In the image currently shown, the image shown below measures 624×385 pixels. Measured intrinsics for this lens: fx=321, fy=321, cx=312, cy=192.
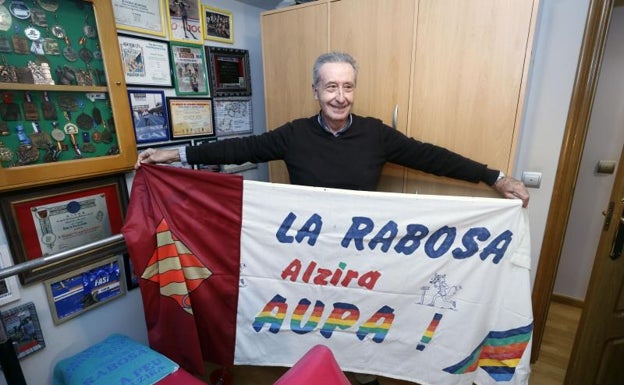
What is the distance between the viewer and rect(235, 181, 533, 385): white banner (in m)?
1.13

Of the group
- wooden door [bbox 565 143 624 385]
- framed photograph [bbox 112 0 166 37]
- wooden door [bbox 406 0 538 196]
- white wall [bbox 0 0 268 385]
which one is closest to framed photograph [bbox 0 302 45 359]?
white wall [bbox 0 0 268 385]

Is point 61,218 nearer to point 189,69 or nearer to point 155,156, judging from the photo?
point 155,156

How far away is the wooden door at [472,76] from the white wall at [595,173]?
4.02ft

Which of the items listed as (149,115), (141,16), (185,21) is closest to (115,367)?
(149,115)

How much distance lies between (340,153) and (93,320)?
1355 mm

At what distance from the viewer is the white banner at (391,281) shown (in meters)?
1.13

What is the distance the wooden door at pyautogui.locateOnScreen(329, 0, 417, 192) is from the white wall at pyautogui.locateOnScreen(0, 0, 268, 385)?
2.24 feet

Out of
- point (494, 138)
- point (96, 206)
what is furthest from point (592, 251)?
point (96, 206)

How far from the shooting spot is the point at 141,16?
146 centimetres

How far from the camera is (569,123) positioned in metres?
1.54

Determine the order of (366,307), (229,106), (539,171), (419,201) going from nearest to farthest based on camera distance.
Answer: (419,201)
(366,307)
(539,171)
(229,106)

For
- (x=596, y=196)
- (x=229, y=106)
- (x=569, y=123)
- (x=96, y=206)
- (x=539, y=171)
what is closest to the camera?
(x=96, y=206)

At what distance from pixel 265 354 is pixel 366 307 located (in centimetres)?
52

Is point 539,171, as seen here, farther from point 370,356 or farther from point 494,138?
point 370,356
